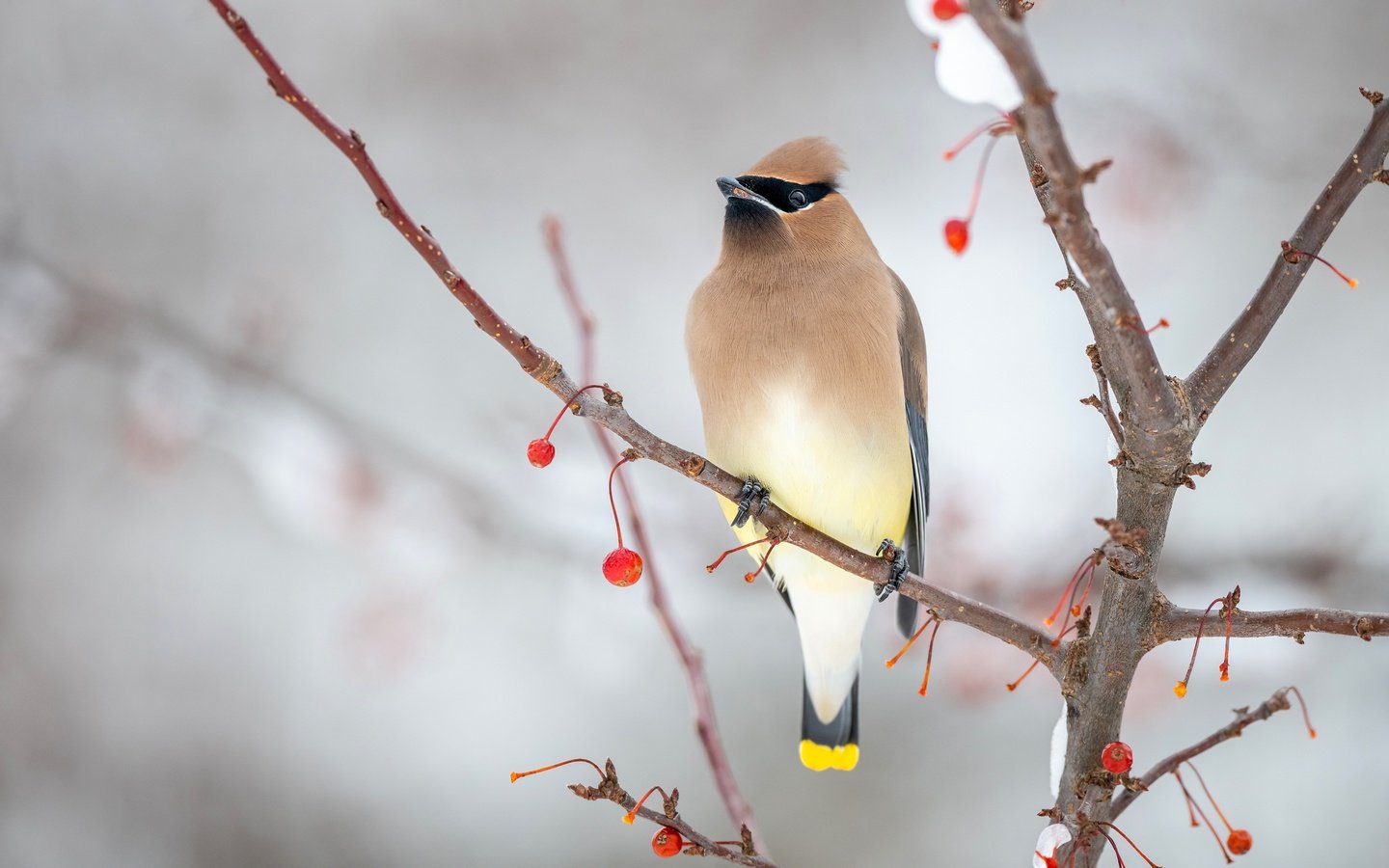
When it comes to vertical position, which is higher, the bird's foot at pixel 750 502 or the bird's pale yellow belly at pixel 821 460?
the bird's pale yellow belly at pixel 821 460

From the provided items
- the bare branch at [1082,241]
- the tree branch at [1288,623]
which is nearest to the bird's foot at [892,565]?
the tree branch at [1288,623]

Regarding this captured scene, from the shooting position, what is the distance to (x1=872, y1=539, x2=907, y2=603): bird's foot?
1.69m

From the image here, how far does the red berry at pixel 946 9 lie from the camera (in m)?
0.99

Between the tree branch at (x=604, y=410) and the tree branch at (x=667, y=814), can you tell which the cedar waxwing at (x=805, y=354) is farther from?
the tree branch at (x=667, y=814)

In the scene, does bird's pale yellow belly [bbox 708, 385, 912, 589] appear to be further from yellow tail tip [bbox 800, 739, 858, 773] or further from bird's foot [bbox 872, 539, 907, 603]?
yellow tail tip [bbox 800, 739, 858, 773]

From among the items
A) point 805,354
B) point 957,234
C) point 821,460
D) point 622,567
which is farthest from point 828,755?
point 957,234

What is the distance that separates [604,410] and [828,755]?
1.18 meters

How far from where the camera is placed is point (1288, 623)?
1.33 meters

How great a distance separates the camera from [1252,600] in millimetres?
3045

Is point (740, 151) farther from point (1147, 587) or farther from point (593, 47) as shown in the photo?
point (1147, 587)

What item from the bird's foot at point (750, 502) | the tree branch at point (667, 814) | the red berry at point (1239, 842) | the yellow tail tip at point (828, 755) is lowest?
the tree branch at point (667, 814)

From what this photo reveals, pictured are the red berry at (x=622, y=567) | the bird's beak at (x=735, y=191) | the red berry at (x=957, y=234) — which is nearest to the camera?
the red berry at (x=957, y=234)

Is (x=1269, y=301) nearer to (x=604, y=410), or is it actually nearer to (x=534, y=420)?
(x=604, y=410)

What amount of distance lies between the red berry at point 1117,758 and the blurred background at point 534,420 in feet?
6.17
